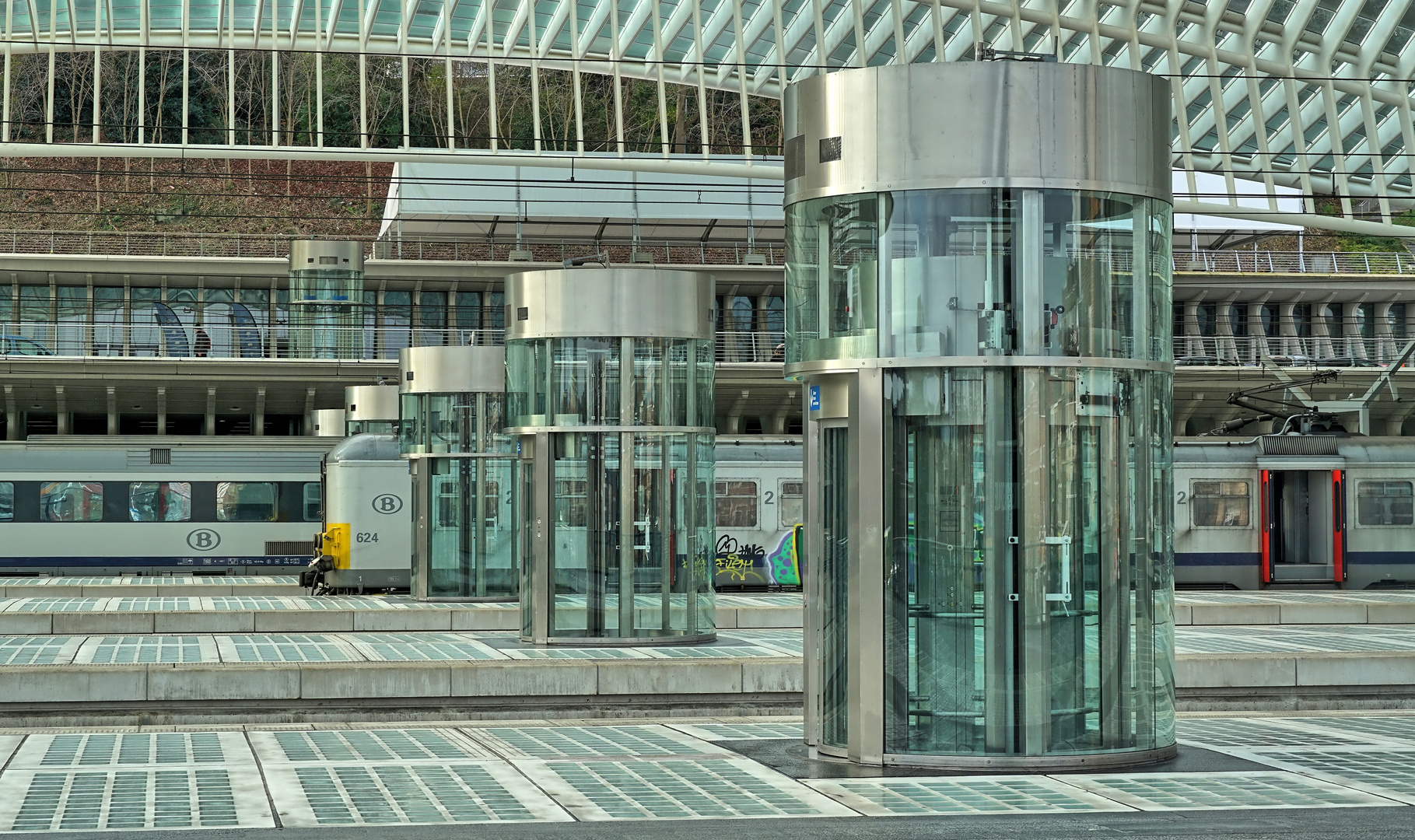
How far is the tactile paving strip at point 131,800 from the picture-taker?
700 cm

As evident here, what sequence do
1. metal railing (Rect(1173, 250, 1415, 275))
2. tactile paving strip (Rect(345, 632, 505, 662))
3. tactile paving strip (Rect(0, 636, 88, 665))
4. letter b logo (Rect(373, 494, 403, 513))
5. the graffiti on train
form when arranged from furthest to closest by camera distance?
1. metal railing (Rect(1173, 250, 1415, 275))
2. the graffiti on train
3. letter b logo (Rect(373, 494, 403, 513))
4. tactile paving strip (Rect(345, 632, 505, 662))
5. tactile paving strip (Rect(0, 636, 88, 665))

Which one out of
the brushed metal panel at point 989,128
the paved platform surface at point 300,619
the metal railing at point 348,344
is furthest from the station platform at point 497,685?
the metal railing at point 348,344

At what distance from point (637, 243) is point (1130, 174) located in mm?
47808

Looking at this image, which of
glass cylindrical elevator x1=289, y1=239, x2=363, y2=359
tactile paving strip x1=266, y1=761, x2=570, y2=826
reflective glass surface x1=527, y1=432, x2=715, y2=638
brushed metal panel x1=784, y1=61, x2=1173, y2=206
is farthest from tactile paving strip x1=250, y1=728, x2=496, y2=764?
glass cylindrical elevator x1=289, y1=239, x2=363, y2=359

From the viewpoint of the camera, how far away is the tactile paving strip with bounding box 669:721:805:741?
32.9 feet

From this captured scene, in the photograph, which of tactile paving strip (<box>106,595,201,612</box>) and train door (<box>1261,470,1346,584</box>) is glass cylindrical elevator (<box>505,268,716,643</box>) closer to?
tactile paving strip (<box>106,595,201,612</box>)

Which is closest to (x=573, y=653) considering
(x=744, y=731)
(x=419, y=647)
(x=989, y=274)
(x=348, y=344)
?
(x=419, y=647)

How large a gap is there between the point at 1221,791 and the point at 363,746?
4452mm

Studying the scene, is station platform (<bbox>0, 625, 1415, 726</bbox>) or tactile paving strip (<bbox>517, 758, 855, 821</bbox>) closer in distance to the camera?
tactile paving strip (<bbox>517, 758, 855, 821</bbox>)

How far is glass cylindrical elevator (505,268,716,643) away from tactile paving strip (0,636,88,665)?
14.2 ft

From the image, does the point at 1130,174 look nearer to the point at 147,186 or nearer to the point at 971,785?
the point at 971,785

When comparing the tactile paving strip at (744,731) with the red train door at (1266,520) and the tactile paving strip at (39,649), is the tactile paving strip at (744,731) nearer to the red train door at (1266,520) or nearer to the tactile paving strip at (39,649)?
the tactile paving strip at (39,649)

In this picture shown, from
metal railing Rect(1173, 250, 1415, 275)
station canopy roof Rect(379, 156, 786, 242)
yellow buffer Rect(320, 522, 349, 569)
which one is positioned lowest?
yellow buffer Rect(320, 522, 349, 569)

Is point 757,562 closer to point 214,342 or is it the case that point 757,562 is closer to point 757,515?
point 757,515
